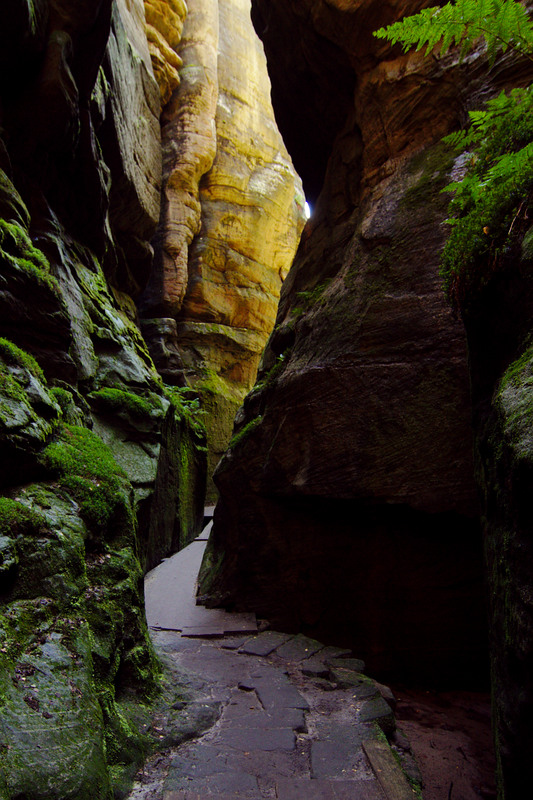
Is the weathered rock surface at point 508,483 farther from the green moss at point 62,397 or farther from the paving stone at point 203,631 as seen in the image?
the green moss at point 62,397

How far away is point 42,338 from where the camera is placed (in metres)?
5.40

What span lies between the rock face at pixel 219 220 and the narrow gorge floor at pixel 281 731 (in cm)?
1221

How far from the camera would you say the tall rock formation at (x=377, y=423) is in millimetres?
5273

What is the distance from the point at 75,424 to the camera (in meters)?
5.25

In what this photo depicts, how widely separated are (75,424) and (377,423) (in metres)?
3.46

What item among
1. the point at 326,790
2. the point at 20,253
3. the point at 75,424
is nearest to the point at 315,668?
the point at 326,790

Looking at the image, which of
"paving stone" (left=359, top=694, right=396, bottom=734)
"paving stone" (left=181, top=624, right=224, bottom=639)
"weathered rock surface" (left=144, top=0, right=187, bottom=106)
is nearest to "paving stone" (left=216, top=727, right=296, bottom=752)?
"paving stone" (left=359, top=694, right=396, bottom=734)

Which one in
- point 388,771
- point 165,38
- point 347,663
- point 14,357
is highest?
point 165,38

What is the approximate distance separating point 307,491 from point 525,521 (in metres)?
3.88

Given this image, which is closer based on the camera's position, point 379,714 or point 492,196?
point 492,196

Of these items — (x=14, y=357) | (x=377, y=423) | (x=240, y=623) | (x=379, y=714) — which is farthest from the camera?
(x=240, y=623)

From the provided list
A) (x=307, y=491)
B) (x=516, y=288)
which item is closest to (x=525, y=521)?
(x=516, y=288)

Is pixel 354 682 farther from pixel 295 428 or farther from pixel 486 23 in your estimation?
pixel 486 23

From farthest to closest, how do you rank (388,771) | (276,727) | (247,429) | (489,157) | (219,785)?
(247,429)
(276,727)
(489,157)
(388,771)
(219,785)
